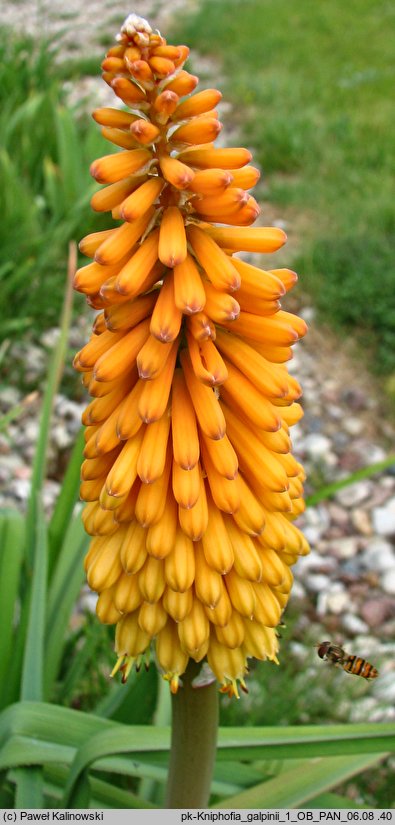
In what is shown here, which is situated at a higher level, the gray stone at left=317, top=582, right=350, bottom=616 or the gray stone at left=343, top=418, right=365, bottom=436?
the gray stone at left=343, top=418, right=365, bottom=436

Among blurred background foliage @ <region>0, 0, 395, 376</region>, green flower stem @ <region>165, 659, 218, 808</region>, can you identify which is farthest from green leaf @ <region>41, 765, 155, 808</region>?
blurred background foliage @ <region>0, 0, 395, 376</region>

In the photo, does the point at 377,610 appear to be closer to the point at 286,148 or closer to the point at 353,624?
the point at 353,624

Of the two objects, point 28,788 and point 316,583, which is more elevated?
point 28,788

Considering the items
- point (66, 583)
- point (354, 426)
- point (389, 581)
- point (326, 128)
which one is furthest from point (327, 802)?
point (326, 128)

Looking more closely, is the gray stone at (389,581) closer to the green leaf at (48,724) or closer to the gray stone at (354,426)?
the gray stone at (354,426)

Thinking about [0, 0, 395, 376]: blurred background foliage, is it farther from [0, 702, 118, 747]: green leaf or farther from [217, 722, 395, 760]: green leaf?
[217, 722, 395, 760]: green leaf

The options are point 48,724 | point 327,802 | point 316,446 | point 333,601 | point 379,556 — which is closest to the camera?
point 48,724
